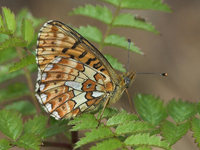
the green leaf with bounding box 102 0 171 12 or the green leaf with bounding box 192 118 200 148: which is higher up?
the green leaf with bounding box 102 0 171 12

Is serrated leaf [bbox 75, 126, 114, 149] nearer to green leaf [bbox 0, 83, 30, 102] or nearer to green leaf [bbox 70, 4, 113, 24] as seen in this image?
green leaf [bbox 70, 4, 113, 24]

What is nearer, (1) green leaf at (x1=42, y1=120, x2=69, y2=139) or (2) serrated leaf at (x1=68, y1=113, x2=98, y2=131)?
(2) serrated leaf at (x1=68, y1=113, x2=98, y2=131)

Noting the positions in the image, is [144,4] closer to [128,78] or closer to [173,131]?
[128,78]

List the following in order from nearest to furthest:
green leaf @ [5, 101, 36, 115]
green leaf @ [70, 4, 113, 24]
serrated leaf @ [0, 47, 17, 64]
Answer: green leaf @ [70, 4, 113, 24], green leaf @ [5, 101, 36, 115], serrated leaf @ [0, 47, 17, 64]

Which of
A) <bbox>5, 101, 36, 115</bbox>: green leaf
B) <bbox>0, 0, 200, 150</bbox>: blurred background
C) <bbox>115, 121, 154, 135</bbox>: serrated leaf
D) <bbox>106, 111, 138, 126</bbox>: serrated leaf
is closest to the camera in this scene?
<bbox>115, 121, 154, 135</bbox>: serrated leaf

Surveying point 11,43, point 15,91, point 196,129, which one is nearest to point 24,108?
point 15,91

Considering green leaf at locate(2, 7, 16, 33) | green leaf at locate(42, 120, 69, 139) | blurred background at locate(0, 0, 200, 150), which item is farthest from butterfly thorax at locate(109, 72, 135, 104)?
blurred background at locate(0, 0, 200, 150)

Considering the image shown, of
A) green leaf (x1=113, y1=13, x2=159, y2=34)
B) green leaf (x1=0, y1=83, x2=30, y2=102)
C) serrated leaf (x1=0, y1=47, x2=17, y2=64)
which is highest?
green leaf (x1=113, y1=13, x2=159, y2=34)
